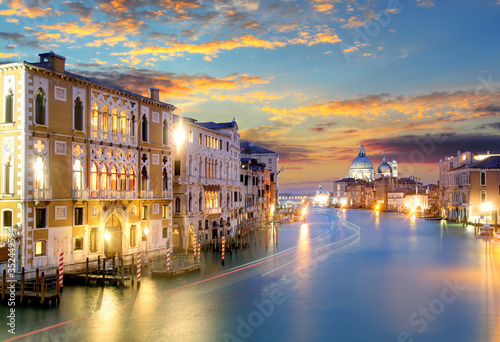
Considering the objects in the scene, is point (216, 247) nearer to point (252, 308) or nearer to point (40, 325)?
point (252, 308)

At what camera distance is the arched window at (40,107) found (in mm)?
26053

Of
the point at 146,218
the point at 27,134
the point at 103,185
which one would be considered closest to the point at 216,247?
the point at 146,218

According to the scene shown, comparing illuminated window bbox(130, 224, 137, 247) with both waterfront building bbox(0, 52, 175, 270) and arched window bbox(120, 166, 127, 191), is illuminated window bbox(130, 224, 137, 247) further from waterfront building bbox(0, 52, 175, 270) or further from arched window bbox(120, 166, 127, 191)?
arched window bbox(120, 166, 127, 191)

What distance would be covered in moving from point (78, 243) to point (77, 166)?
4.43 metres

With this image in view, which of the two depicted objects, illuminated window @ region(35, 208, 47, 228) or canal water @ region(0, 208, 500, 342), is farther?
illuminated window @ region(35, 208, 47, 228)

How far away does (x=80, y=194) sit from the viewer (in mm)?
28156

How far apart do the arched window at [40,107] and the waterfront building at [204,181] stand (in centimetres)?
1429

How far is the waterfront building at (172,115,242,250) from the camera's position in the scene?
40719 mm

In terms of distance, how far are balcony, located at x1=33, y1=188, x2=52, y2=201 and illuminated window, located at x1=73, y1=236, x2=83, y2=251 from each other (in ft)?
10.8

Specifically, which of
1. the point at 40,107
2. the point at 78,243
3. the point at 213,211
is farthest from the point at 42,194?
the point at 213,211

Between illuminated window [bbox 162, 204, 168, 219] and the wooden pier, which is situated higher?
illuminated window [bbox 162, 204, 168, 219]

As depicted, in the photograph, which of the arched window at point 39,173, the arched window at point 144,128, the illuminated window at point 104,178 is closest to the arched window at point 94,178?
the illuminated window at point 104,178

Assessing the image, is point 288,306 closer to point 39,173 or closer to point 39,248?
point 39,248

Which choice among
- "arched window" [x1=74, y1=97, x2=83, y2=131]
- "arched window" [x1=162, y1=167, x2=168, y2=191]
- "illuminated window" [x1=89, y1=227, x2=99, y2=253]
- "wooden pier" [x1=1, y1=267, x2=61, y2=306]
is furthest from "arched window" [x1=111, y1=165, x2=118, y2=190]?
"wooden pier" [x1=1, y1=267, x2=61, y2=306]
